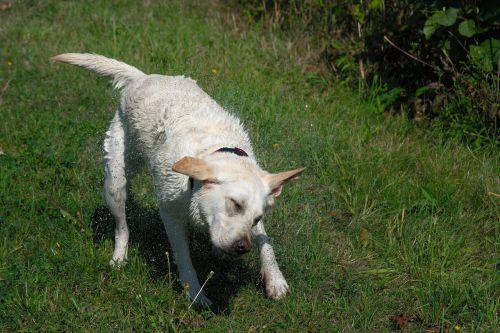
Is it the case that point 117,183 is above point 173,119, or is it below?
below

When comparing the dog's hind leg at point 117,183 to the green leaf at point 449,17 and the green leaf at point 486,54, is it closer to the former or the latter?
the green leaf at point 449,17

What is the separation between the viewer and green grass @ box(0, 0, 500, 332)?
4.33 m

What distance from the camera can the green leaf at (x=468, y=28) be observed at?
6.25 metres

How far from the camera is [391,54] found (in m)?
7.39

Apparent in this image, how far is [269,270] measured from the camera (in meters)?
4.50

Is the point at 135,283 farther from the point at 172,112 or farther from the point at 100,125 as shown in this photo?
the point at 100,125

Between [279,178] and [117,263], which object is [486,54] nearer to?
[279,178]

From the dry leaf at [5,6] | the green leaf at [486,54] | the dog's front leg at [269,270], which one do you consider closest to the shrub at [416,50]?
the green leaf at [486,54]

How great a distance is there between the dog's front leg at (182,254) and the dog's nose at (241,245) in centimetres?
73

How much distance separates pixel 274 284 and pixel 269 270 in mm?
89

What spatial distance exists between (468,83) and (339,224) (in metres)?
1.96

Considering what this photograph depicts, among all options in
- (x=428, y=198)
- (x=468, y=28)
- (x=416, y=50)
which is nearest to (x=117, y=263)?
(x=428, y=198)

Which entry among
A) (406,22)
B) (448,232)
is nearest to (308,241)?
(448,232)

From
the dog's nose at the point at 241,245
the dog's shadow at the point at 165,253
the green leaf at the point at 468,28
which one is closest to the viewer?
the dog's nose at the point at 241,245
